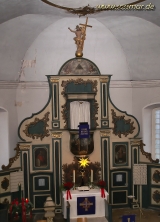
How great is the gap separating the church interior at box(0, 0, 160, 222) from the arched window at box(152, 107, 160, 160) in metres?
0.05

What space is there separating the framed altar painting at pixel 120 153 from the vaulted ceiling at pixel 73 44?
304cm

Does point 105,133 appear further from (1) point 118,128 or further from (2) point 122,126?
(2) point 122,126

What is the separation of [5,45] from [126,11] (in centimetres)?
485

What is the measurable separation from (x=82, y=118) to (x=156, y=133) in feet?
11.7

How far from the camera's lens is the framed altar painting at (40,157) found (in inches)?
616

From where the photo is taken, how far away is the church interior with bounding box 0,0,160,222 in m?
14.9

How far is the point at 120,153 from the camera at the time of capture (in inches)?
637

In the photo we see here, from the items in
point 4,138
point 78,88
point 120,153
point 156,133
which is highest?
point 78,88

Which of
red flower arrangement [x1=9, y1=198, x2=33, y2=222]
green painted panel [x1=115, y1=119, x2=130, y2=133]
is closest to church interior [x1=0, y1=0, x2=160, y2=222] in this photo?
green painted panel [x1=115, y1=119, x2=130, y2=133]

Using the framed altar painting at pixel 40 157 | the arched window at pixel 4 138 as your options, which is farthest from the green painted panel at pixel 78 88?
the arched window at pixel 4 138

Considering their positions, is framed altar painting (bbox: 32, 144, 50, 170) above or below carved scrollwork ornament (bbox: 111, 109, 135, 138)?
below

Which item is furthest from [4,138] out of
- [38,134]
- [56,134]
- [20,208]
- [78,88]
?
[78,88]

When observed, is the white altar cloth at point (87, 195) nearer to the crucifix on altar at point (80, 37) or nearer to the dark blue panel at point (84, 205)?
the dark blue panel at point (84, 205)

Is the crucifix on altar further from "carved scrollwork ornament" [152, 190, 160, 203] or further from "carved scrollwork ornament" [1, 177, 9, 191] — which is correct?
"carved scrollwork ornament" [152, 190, 160, 203]
